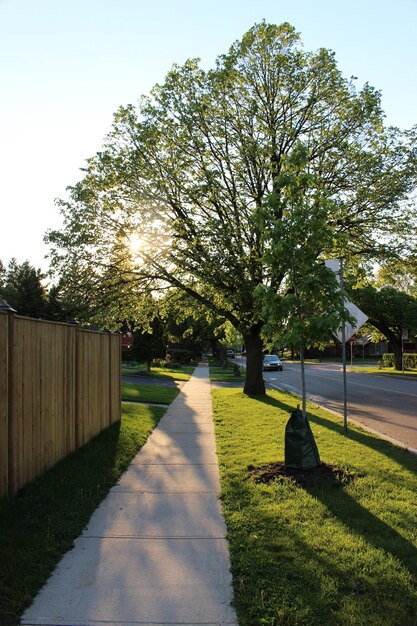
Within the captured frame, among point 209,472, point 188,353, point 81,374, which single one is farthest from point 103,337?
point 188,353

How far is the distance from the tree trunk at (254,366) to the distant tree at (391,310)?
23577 millimetres

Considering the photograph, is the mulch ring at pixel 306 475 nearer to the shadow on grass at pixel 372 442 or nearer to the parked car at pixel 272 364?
the shadow on grass at pixel 372 442

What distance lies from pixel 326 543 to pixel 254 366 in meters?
14.0

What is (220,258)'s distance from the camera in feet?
47.7

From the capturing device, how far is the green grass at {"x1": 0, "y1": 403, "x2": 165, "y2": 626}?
359 centimetres

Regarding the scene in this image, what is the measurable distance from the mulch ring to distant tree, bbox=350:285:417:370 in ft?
113

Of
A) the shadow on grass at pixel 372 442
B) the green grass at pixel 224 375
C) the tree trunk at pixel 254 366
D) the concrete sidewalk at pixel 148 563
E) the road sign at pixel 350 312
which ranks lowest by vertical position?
the green grass at pixel 224 375

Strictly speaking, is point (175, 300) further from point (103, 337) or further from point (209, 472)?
point (209, 472)

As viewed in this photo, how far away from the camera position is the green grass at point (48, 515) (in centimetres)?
359

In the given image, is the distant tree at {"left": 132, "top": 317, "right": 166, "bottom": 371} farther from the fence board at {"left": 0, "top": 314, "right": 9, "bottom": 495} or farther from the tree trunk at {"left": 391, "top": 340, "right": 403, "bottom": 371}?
the fence board at {"left": 0, "top": 314, "right": 9, "bottom": 495}

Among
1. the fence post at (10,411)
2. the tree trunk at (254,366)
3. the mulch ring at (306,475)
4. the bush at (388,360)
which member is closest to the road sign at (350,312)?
the mulch ring at (306,475)

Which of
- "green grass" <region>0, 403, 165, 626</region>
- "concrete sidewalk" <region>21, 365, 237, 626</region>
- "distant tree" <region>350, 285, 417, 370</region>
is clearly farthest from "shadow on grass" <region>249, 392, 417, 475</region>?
"distant tree" <region>350, 285, 417, 370</region>

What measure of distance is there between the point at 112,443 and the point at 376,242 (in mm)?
11019

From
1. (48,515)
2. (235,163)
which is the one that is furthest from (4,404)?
(235,163)
